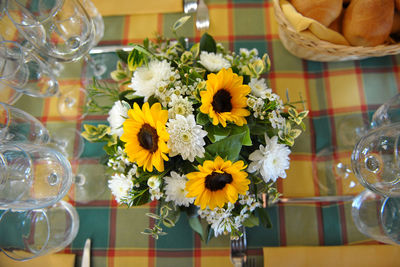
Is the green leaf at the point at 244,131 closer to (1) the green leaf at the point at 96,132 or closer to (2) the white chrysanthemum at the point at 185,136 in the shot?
(2) the white chrysanthemum at the point at 185,136

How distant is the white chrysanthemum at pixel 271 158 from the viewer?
429 mm

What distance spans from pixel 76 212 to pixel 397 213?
72cm

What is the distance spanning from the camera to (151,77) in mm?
455

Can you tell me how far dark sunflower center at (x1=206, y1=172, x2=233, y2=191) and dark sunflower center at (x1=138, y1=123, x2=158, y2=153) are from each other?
9 centimetres

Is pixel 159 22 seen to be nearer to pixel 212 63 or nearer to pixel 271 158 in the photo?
pixel 212 63

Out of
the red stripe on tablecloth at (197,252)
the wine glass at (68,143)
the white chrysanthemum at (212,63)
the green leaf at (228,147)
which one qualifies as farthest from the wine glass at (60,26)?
the red stripe on tablecloth at (197,252)

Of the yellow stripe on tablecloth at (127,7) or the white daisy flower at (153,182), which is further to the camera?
the yellow stripe on tablecloth at (127,7)

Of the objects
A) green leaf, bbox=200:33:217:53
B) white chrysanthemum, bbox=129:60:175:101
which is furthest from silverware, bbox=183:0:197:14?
white chrysanthemum, bbox=129:60:175:101

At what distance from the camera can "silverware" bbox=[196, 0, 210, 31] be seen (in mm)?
681

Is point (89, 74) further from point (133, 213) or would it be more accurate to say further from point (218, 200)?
point (218, 200)

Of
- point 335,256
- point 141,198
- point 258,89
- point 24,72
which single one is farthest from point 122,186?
point 335,256

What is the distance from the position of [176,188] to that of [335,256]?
44cm

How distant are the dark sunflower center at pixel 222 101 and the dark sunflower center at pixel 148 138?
94 mm

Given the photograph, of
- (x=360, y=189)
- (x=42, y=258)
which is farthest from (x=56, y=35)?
(x=360, y=189)
